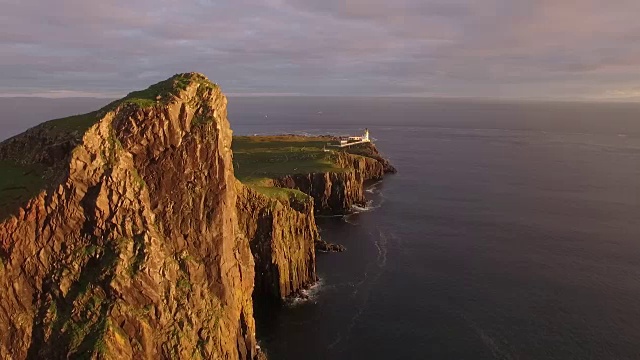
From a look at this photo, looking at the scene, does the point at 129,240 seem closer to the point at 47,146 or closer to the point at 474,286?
the point at 47,146

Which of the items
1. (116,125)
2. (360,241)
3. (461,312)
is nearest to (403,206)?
(360,241)

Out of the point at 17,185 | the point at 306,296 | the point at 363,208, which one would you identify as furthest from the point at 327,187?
the point at 17,185

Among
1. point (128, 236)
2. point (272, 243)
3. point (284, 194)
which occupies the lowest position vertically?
point (272, 243)

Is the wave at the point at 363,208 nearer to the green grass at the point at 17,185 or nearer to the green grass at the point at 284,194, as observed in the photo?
the green grass at the point at 284,194

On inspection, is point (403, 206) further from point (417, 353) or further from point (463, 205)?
point (417, 353)

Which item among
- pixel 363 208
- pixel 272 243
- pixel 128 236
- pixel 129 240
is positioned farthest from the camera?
pixel 363 208
